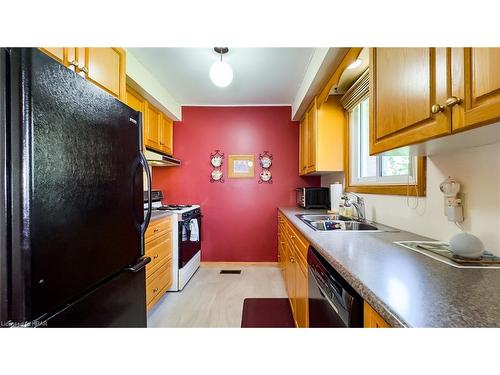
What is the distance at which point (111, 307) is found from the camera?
97 cm

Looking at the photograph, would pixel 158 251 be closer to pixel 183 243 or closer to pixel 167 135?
pixel 183 243

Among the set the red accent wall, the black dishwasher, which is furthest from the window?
the red accent wall

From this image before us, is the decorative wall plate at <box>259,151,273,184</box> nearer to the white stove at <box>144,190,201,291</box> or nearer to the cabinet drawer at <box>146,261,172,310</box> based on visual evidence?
the white stove at <box>144,190,201,291</box>

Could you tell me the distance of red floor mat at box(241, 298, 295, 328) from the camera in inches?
72.6

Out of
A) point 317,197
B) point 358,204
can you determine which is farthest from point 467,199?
point 317,197

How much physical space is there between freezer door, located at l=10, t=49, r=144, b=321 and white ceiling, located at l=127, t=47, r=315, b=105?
146cm

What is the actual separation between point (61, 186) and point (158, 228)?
1.46 m

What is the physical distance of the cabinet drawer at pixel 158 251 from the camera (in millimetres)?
1940

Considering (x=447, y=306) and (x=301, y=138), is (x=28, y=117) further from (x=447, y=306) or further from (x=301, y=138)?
(x=301, y=138)

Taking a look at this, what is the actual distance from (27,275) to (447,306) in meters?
1.11

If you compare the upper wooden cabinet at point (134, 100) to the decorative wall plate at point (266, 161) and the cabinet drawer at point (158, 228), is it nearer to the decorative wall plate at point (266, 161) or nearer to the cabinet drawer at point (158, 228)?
the cabinet drawer at point (158, 228)
